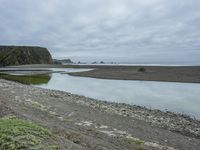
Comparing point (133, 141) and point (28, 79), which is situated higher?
point (133, 141)

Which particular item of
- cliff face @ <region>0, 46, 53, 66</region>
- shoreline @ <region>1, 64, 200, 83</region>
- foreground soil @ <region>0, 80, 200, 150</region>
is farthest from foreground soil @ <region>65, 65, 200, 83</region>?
cliff face @ <region>0, 46, 53, 66</region>

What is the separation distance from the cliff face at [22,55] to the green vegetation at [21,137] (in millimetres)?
132189

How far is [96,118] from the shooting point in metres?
13.7

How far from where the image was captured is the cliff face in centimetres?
13375

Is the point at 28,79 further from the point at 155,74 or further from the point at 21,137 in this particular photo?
the point at 21,137

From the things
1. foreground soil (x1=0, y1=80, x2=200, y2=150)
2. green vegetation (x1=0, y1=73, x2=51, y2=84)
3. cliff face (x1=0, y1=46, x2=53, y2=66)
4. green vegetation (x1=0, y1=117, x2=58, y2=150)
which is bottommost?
green vegetation (x1=0, y1=73, x2=51, y2=84)

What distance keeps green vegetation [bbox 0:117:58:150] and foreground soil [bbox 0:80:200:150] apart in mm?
430

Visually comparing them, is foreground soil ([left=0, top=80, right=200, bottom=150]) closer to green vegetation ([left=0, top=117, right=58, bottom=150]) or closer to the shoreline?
green vegetation ([left=0, top=117, right=58, bottom=150])

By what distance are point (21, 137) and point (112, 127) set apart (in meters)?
6.20

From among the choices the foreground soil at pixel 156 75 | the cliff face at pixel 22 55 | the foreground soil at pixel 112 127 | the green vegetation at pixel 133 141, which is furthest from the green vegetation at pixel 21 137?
the cliff face at pixel 22 55

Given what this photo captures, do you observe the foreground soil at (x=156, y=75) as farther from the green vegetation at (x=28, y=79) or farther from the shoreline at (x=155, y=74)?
the green vegetation at (x=28, y=79)

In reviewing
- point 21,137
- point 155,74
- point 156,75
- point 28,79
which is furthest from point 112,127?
point 155,74

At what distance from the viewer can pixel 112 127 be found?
39.2 ft

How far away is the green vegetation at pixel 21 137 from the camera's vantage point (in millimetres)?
5970
